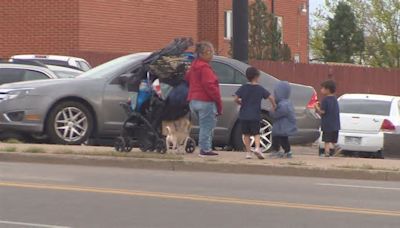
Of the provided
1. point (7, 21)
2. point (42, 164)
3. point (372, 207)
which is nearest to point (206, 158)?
point (42, 164)

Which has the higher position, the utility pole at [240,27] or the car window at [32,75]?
the utility pole at [240,27]

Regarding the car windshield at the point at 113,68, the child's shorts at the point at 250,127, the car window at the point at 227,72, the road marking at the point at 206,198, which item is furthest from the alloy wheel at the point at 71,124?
the road marking at the point at 206,198

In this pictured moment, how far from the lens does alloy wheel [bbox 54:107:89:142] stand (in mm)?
13703

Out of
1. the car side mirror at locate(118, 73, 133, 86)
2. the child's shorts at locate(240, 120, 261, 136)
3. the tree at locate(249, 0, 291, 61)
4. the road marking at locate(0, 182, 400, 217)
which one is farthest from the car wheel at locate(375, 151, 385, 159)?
the tree at locate(249, 0, 291, 61)

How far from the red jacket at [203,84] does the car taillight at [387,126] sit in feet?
17.7

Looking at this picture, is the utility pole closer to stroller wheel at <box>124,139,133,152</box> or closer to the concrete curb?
stroller wheel at <box>124,139,133,152</box>

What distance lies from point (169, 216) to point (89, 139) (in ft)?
19.8

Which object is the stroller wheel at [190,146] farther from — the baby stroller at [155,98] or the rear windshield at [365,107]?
the rear windshield at [365,107]

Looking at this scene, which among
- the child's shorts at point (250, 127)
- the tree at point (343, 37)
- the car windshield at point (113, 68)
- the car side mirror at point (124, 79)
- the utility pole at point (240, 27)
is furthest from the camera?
the tree at point (343, 37)

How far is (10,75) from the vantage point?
16.3m

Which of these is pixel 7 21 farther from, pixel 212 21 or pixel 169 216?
pixel 169 216

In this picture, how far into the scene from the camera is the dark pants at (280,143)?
13.5m

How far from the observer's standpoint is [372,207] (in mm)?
9453

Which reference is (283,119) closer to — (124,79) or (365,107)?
(124,79)
